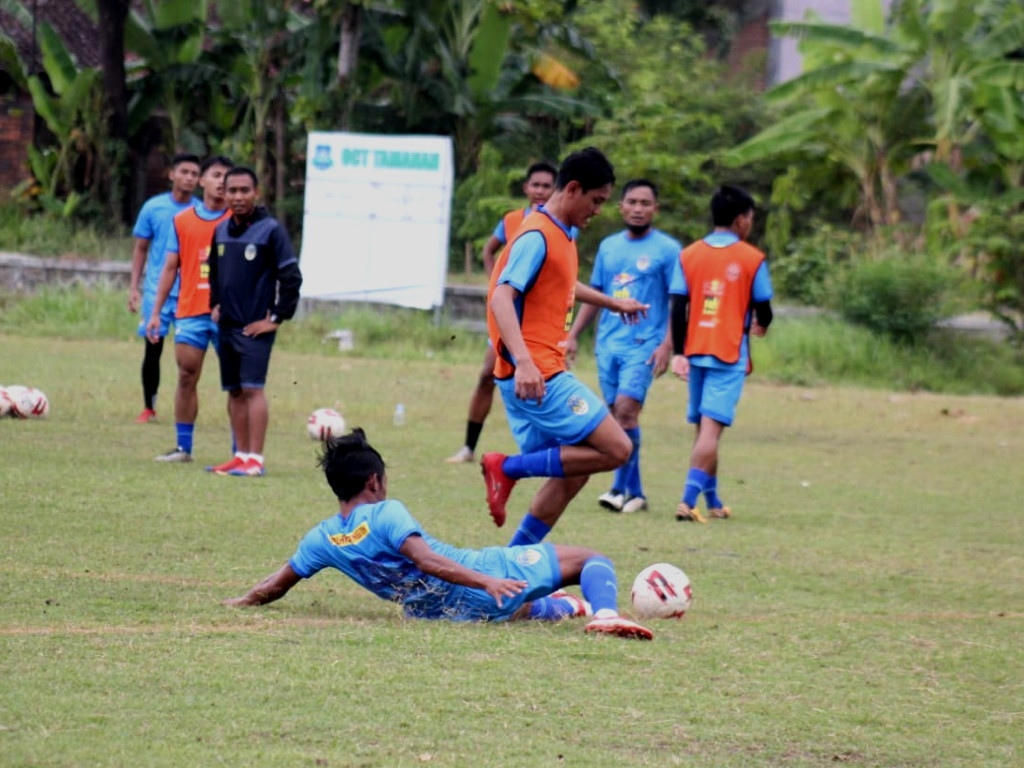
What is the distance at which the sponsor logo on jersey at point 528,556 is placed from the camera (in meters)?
6.02

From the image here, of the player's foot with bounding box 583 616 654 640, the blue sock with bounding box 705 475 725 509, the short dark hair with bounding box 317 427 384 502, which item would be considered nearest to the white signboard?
the blue sock with bounding box 705 475 725 509

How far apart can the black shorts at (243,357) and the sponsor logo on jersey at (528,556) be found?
4390 millimetres

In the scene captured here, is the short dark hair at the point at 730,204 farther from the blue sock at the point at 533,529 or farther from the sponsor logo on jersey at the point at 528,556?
the sponsor logo on jersey at the point at 528,556

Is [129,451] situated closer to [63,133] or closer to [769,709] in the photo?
[769,709]

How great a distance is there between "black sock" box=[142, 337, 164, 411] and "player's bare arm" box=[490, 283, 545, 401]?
6.66 m

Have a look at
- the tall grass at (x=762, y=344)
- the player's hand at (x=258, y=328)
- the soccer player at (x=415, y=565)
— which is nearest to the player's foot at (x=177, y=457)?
the player's hand at (x=258, y=328)

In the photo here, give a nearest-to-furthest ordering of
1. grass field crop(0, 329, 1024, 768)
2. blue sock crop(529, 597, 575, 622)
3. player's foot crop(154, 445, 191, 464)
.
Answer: grass field crop(0, 329, 1024, 768) → blue sock crop(529, 597, 575, 622) → player's foot crop(154, 445, 191, 464)

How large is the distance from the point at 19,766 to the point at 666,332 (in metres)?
6.99

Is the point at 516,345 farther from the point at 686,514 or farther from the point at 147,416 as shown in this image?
the point at 147,416

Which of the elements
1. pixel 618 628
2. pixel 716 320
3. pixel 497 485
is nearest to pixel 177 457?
pixel 716 320

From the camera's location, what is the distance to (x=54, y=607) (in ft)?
19.7

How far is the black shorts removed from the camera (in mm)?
10086

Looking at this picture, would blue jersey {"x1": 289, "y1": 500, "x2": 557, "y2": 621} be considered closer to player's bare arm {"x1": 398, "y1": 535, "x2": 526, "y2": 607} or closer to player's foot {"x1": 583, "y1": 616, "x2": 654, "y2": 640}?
player's bare arm {"x1": 398, "y1": 535, "x2": 526, "y2": 607}

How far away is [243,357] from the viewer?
1011 cm
